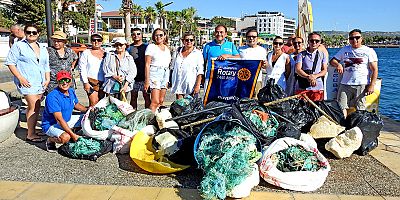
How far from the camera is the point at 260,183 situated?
13.1 ft

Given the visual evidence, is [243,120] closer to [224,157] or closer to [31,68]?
[224,157]

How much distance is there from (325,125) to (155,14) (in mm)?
82595

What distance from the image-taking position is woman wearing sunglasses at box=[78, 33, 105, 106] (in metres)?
5.86

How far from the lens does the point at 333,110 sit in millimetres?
5305

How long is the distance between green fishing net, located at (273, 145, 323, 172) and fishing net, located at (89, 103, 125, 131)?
8.18 ft

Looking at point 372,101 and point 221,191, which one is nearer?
point 221,191

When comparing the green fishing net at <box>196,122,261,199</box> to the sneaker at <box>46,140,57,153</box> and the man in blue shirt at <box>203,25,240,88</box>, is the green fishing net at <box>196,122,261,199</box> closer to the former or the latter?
the man in blue shirt at <box>203,25,240,88</box>

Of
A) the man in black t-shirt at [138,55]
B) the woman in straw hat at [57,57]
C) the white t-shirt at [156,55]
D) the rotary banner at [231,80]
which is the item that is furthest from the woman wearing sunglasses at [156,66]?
the woman in straw hat at [57,57]

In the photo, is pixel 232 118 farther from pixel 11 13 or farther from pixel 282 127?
pixel 11 13

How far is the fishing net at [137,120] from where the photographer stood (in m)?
4.99

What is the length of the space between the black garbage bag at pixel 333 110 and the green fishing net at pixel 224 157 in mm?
1913

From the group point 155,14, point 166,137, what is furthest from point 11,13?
point 166,137

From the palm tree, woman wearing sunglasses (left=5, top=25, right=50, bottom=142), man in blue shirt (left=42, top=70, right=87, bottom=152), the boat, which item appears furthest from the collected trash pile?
the palm tree

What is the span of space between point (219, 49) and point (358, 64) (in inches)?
88.9
